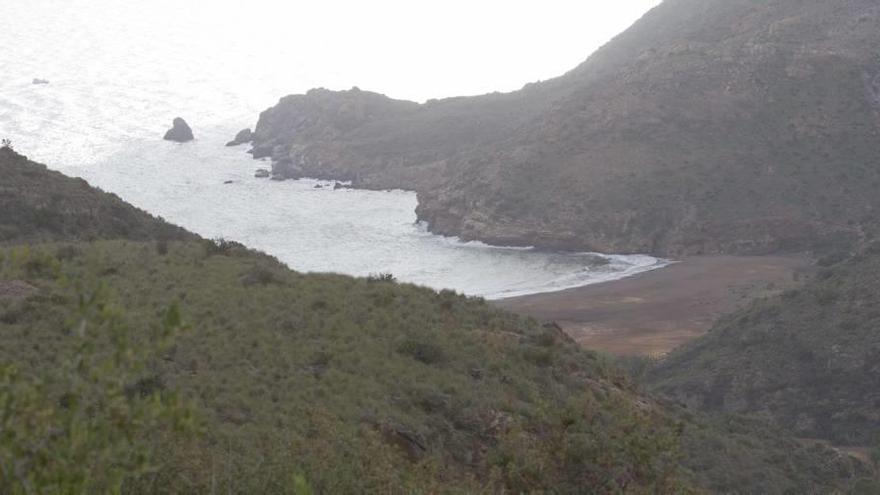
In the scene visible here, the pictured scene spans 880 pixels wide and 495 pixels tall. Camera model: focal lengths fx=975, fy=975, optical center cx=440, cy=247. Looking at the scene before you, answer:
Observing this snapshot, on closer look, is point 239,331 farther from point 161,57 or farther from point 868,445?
point 161,57

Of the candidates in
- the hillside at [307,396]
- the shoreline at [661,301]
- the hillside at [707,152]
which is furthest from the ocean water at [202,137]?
the hillside at [307,396]

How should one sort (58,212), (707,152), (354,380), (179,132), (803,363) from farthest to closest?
(179,132)
(707,152)
(803,363)
(58,212)
(354,380)

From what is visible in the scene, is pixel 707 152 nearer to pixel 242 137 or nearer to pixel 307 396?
pixel 307 396

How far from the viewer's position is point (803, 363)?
108 ft

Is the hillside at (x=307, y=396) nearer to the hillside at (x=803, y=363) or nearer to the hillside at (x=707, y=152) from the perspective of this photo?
the hillside at (x=803, y=363)

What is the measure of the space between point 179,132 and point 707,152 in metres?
61.8

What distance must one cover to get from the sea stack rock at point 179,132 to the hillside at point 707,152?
33.3 m

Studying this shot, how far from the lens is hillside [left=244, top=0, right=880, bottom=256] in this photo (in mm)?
65438

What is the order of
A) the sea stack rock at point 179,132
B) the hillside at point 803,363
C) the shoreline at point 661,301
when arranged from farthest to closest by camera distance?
the sea stack rock at point 179,132
the shoreline at point 661,301
the hillside at point 803,363

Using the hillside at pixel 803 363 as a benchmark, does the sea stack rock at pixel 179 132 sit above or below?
above

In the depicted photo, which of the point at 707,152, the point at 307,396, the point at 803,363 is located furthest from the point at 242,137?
the point at 307,396

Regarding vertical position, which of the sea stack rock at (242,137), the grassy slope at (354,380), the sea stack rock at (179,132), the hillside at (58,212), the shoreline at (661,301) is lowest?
the shoreline at (661,301)

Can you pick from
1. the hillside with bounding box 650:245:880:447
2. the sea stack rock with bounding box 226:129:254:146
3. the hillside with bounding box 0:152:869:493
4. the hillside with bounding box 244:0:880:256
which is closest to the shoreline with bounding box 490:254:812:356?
the hillside with bounding box 244:0:880:256

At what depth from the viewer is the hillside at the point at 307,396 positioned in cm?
509
